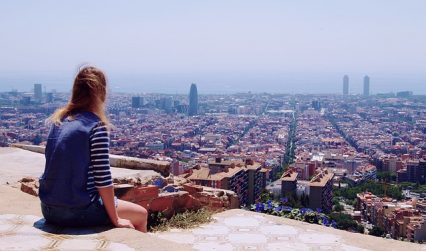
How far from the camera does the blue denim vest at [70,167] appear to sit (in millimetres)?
2523

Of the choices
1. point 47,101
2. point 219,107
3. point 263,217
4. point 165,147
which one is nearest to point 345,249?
point 263,217

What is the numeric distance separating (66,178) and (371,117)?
94.5m

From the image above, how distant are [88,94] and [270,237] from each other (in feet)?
5.18

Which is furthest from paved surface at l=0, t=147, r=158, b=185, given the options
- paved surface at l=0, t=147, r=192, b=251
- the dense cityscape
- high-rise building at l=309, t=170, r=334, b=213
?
high-rise building at l=309, t=170, r=334, b=213

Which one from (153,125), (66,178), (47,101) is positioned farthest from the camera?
(47,101)

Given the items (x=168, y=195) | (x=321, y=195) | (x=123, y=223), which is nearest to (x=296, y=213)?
(x=168, y=195)

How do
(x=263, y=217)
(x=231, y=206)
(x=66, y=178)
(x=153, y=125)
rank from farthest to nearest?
(x=153, y=125) < (x=231, y=206) < (x=263, y=217) < (x=66, y=178)

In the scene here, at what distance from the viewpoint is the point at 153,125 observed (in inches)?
2975

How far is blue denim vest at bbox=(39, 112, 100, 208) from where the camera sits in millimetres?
2523

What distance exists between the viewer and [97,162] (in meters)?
2.57

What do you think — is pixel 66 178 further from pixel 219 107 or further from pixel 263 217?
pixel 219 107

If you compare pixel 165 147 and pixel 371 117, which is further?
pixel 371 117

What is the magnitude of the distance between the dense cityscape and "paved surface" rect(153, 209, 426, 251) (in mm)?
656

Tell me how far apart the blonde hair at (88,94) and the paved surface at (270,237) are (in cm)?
109
